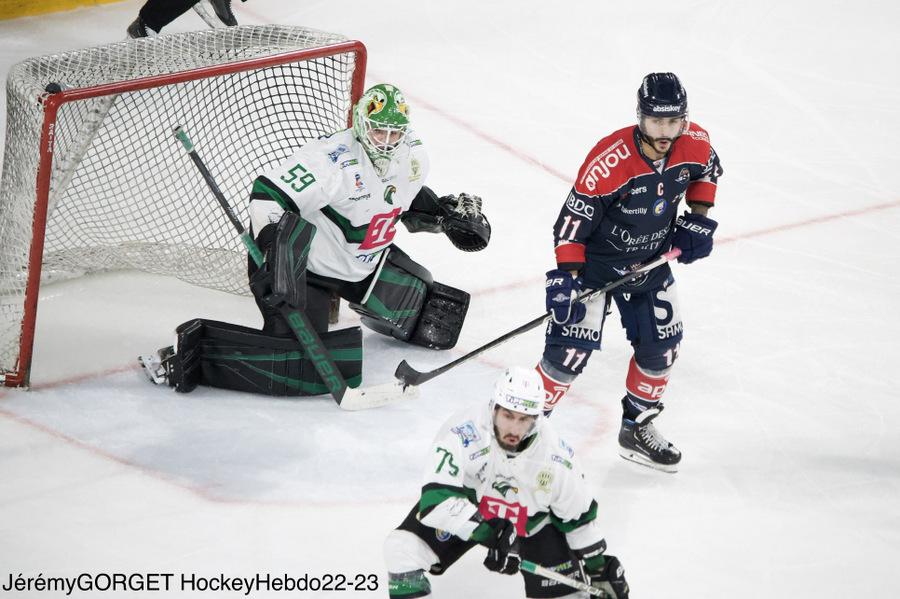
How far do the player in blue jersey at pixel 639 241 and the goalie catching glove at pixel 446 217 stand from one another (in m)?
0.80

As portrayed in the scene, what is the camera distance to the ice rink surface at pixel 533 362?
11.7 ft

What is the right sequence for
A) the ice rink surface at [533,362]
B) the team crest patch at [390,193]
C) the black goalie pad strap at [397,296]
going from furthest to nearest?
the black goalie pad strap at [397,296] < the team crest patch at [390,193] < the ice rink surface at [533,362]

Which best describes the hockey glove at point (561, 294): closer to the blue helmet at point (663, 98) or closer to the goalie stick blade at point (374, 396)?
the blue helmet at point (663, 98)

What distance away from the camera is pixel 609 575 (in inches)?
120

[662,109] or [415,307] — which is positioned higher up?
[662,109]

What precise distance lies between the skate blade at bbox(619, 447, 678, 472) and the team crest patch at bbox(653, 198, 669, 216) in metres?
0.75

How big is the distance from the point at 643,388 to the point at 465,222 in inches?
37.2

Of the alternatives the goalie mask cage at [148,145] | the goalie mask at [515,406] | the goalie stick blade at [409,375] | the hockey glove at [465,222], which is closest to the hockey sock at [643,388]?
the goalie stick blade at [409,375]

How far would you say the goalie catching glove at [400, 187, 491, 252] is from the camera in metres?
4.60

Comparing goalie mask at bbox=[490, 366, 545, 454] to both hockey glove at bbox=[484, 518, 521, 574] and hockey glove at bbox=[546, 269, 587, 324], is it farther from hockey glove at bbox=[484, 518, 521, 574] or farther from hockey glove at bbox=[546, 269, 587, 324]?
hockey glove at bbox=[546, 269, 587, 324]

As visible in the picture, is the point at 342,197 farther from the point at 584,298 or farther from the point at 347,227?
the point at 584,298

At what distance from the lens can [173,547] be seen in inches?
136

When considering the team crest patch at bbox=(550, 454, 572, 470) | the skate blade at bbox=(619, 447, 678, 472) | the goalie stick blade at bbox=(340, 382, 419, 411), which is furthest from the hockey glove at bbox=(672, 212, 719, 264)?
the team crest patch at bbox=(550, 454, 572, 470)

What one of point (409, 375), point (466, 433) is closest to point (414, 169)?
point (409, 375)
